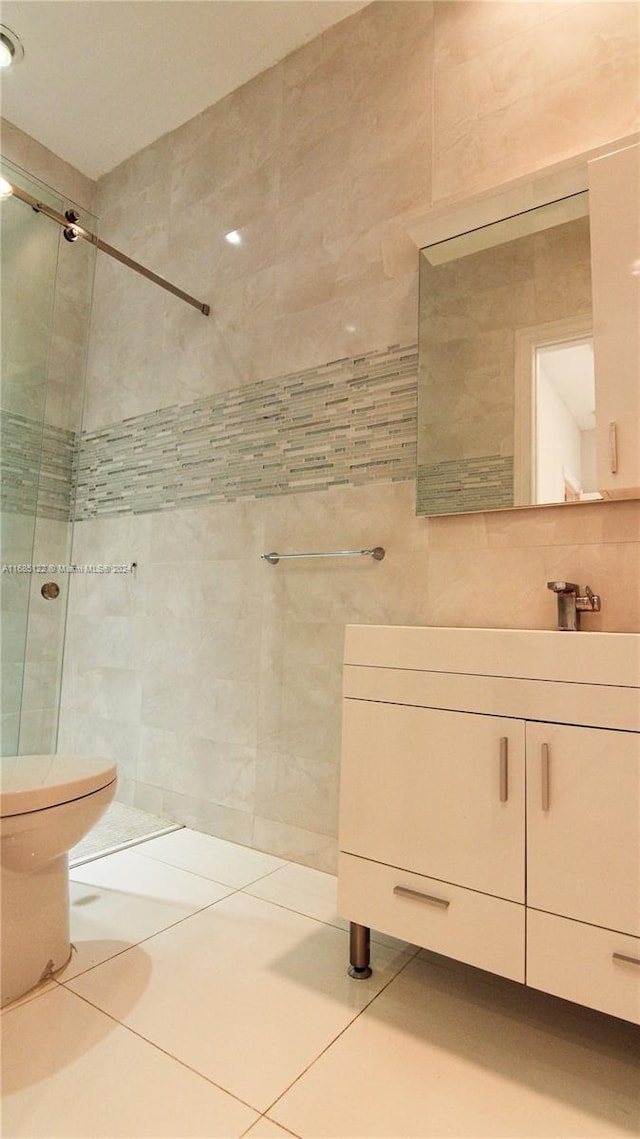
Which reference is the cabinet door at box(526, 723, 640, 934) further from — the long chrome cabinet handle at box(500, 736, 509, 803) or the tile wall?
the tile wall

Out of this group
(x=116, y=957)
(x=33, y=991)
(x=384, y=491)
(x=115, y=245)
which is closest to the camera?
(x=33, y=991)

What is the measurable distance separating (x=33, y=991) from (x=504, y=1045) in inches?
35.2

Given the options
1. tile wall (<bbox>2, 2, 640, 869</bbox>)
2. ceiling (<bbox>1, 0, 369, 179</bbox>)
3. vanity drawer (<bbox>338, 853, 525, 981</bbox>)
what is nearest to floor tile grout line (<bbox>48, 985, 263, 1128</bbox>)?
vanity drawer (<bbox>338, 853, 525, 981</bbox>)

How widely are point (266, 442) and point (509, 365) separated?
0.82 meters

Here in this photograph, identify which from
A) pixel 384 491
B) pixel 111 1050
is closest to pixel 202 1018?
pixel 111 1050

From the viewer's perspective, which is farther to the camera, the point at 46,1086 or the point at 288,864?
the point at 288,864

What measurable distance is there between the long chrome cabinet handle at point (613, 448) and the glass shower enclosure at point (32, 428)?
1.61 meters

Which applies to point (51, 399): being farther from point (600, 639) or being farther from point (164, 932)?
point (600, 639)

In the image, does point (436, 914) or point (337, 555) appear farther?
point (337, 555)

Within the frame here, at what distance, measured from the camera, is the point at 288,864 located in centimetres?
172

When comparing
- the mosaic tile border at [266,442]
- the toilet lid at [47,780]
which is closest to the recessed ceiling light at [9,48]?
the mosaic tile border at [266,442]

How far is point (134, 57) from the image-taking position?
2.14 m

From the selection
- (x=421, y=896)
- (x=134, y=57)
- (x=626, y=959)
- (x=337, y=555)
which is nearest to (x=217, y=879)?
(x=421, y=896)

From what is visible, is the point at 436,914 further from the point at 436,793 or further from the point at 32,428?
the point at 32,428
